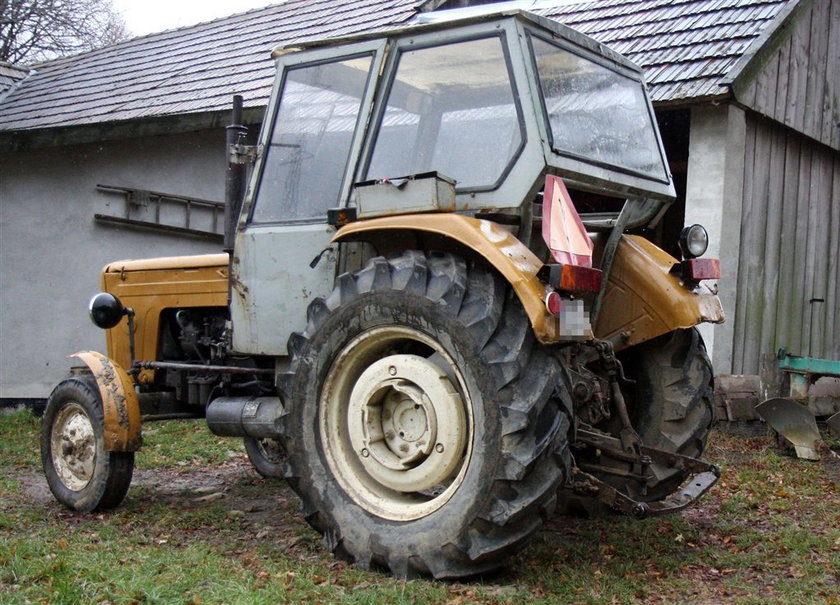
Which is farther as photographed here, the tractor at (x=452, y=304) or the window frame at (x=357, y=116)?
the window frame at (x=357, y=116)

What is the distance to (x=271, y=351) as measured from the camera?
5.01m

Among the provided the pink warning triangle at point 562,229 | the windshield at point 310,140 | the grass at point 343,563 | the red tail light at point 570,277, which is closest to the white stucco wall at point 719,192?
the grass at point 343,563

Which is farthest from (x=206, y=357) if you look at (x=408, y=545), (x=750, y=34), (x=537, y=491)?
(x=750, y=34)

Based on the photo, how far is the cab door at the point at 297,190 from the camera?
15.4 ft

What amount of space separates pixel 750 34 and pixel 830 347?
14.0 feet

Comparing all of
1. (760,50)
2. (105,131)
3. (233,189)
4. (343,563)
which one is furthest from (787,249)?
(105,131)

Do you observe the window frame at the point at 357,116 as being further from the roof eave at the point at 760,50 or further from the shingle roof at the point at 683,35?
the roof eave at the point at 760,50

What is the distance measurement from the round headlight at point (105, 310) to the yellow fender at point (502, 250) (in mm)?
2438

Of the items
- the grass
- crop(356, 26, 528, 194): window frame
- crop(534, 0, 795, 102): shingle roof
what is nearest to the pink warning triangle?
crop(356, 26, 528, 194): window frame

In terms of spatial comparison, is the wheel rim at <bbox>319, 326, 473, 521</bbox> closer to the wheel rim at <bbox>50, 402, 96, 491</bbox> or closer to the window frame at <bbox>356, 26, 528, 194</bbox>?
the window frame at <bbox>356, 26, 528, 194</bbox>

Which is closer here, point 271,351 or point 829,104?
point 271,351

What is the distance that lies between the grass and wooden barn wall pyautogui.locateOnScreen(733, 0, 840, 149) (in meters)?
3.82

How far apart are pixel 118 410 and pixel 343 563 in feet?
6.24

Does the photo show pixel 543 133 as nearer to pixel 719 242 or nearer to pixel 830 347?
pixel 719 242
